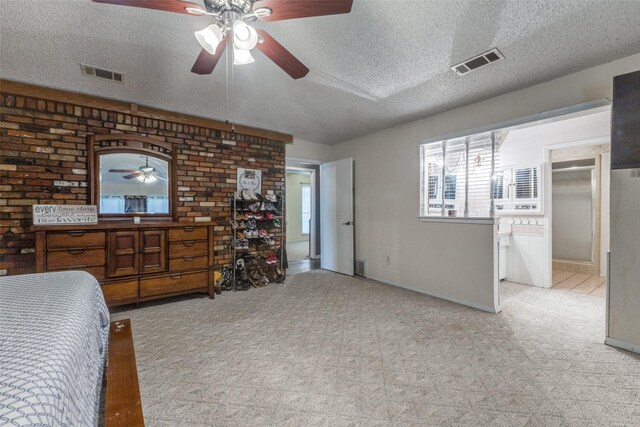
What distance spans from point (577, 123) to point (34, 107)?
6.86m

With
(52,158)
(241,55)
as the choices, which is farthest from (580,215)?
(52,158)

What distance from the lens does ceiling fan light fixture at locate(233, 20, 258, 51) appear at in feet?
4.98

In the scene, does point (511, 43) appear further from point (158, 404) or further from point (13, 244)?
point (13, 244)

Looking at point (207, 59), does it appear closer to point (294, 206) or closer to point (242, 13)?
point (242, 13)

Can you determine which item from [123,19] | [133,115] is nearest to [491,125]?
[123,19]

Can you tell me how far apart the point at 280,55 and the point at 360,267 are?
3828 mm

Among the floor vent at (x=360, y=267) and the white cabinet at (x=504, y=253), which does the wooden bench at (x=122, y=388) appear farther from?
the white cabinet at (x=504, y=253)

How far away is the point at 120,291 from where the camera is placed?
305 cm

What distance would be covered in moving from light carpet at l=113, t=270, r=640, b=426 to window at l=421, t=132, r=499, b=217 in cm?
138

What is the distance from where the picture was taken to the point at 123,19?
74.5 inches

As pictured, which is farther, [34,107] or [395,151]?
[395,151]

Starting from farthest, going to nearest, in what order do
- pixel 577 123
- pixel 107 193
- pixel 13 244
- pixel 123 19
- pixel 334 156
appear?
pixel 334 156, pixel 577 123, pixel 107 193, pixel 13 244, pixel 123 19

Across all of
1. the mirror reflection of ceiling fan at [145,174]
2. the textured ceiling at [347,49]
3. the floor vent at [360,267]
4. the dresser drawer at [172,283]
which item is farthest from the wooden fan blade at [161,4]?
the floor vent at [360,267]

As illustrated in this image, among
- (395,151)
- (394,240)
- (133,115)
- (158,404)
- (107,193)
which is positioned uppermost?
(133,115)
